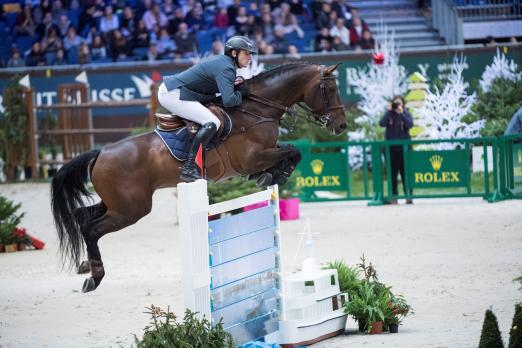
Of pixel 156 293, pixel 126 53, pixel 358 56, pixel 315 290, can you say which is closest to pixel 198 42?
pixel 126 53

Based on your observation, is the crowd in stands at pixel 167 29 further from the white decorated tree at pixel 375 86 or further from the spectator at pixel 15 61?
the white decorated tree at pixel 375 86

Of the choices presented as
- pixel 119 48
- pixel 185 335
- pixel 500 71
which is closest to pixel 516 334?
pixel 185 335

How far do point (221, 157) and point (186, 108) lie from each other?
0.52 meters

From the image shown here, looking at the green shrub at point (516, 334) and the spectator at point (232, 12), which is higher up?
the spectator at point (232, 12)

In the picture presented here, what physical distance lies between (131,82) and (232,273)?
1409 cm

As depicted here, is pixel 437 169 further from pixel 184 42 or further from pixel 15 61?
pixel 15 61

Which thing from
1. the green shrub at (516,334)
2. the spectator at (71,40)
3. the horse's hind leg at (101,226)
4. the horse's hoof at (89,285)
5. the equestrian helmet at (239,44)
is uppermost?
the spectator at (71,40)

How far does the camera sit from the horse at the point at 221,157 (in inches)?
349

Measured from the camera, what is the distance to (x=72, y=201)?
944 centimetres

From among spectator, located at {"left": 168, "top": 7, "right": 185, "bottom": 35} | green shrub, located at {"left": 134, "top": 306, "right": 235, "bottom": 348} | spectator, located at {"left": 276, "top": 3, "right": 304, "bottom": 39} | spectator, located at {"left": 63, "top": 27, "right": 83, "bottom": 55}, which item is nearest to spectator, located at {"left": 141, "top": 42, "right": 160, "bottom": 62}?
spectator, located at {"left": 168, "top": 7, "right": 185, "bottom": 35}

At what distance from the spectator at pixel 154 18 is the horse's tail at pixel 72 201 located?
1387 cm

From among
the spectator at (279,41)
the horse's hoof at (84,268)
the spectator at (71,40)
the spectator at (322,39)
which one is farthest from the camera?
the spectator at (71,40)

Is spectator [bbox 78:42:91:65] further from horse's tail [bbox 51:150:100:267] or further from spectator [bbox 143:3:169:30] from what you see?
A: horse's tail [bbox 51:150:100:267]

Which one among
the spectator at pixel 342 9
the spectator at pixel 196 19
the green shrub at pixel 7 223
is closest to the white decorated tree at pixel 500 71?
the spectator at pixel 342 9
